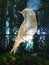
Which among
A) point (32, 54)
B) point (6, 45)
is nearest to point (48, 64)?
point (32, 54)

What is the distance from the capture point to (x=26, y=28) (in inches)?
86.4

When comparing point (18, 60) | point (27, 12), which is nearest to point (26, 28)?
point (27, 12)

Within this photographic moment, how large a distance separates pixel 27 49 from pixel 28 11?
38cm

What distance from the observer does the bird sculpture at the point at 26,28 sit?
2193mm

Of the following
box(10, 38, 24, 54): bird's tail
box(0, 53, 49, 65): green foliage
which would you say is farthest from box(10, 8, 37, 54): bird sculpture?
box(0, 53, 49, 65): green foliage

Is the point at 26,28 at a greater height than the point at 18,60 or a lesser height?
greater

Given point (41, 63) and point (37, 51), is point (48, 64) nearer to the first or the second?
point (41, 63)

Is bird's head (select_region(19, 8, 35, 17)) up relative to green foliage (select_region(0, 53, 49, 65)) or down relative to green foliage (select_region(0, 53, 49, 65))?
up

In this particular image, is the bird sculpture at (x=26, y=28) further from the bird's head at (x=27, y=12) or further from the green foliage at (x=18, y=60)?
the green foliage at (x=18, y=60)

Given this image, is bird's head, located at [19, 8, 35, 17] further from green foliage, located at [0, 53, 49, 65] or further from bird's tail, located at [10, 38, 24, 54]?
green foliage, located at [0, 53, 49, 65]

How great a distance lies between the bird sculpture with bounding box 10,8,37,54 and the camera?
7.20 feet

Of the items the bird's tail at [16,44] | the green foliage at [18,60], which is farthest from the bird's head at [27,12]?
the green foliage at [18,60]

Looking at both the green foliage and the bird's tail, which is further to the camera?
the bird's tail

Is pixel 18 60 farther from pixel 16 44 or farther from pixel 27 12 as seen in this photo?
pixel 27 12
